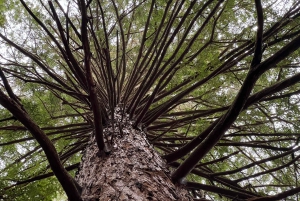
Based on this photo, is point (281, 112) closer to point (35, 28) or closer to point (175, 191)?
point (175, 191)

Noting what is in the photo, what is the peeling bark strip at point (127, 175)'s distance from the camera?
67.8 inches

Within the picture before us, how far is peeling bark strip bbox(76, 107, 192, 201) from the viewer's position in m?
1.72

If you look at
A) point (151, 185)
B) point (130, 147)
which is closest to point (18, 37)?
point (130, 147)

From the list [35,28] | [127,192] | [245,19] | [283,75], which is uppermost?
[35,28]

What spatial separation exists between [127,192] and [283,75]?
2463 mm

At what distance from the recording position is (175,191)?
1.87 metres

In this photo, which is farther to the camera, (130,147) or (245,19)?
(245,19)

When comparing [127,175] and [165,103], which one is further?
[165,103]

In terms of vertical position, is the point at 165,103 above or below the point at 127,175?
above

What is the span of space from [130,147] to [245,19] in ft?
7.13

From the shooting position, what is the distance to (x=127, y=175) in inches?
76.0

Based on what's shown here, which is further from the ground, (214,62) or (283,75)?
(283,75)

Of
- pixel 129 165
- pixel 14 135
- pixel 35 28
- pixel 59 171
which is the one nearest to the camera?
pixel 59 171

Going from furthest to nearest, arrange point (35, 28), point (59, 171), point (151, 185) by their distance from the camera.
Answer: point (35, 28) < point (151, 185) < point (59, 171)
